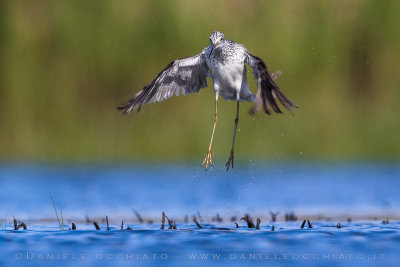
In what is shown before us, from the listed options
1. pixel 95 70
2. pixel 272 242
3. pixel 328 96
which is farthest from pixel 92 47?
pixel 272 242

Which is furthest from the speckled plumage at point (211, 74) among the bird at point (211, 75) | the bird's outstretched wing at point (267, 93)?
the bird's outstretched wing at point (267, 93)

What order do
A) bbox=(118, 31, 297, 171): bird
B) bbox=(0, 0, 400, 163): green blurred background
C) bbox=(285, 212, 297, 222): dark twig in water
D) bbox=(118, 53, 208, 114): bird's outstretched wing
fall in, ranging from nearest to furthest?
1. bbox=(118, 31, 297, 171): bird
2. bbox=(118, 53, 208, 114): bird's outstretched wing
3. bbox=(285, 212, 297, 222): dark twig in water
4. bbox=(0, 0, 400, 163): green blurred background

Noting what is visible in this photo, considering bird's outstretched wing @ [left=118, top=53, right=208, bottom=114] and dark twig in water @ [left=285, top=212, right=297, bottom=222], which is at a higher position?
bird's outstretched wing @ [left=118, top=53, right=208, bottom=114]

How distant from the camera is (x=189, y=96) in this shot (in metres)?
15.4

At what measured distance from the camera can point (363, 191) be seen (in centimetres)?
1240

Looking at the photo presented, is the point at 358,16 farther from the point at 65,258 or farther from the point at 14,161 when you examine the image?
the point at 65,258

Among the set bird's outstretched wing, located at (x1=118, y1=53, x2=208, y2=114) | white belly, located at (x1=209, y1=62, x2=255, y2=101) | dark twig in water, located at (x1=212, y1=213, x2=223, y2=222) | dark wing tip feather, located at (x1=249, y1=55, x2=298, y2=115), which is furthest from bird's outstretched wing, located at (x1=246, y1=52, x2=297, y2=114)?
dark twig in water, located at (x1=212, y1=213, x2=223, y2=222)

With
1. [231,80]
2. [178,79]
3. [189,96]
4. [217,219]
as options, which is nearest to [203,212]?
[217,219]

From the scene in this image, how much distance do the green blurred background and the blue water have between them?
0.49m

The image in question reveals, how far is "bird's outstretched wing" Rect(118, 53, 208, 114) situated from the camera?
28.9 feet

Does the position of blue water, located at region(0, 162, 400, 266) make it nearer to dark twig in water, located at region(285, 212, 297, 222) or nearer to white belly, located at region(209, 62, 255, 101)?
dark twig in water, located at region(285, 212, 297, 222)

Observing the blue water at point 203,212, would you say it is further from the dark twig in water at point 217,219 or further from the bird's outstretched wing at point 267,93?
the bird's outstretched wing at point 267,93

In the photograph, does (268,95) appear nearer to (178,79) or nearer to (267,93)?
(267,93)

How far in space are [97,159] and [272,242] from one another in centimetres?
891
